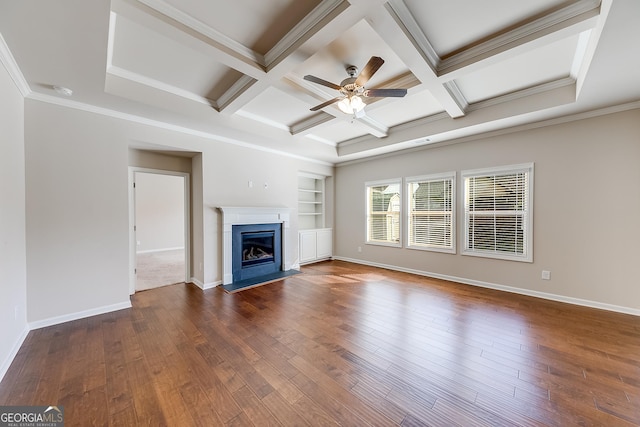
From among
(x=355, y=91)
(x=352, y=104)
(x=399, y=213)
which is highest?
(x=355, y=91)

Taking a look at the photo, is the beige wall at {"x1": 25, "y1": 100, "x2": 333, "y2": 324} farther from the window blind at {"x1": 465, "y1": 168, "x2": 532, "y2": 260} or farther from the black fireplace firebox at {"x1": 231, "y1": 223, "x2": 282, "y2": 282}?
the window blind at {"x1": 465, "y1": 168, "x2": 532, "y2": 260}

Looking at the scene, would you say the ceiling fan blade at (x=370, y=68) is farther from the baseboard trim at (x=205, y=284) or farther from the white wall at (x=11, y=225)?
the baseboard trim at (x=205, y=284)

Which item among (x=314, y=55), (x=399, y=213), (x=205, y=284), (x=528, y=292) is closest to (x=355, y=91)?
(x=314, y=55)

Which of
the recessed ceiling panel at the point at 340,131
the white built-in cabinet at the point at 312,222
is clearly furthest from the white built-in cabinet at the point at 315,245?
the recessed ceiling panel at the point at 340,131

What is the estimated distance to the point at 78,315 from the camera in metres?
3.03

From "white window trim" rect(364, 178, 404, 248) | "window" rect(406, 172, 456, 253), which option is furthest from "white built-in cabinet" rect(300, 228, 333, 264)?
"window" rect(406, 172, 456, 253)

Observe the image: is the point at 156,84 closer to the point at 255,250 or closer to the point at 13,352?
the point at 13,352

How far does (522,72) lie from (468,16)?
Answer: 1.44 metres

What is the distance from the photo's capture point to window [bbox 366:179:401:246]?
5.59 meters

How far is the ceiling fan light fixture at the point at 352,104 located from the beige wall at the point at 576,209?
274cm

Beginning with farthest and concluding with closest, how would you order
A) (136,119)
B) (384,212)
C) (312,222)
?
(312,222) → (384,212) → (136,119)

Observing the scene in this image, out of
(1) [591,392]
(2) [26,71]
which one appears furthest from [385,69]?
(2) [26,71]

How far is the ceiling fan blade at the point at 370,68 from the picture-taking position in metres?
2.18

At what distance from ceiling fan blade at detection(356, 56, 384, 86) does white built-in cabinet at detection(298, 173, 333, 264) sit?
379cm
